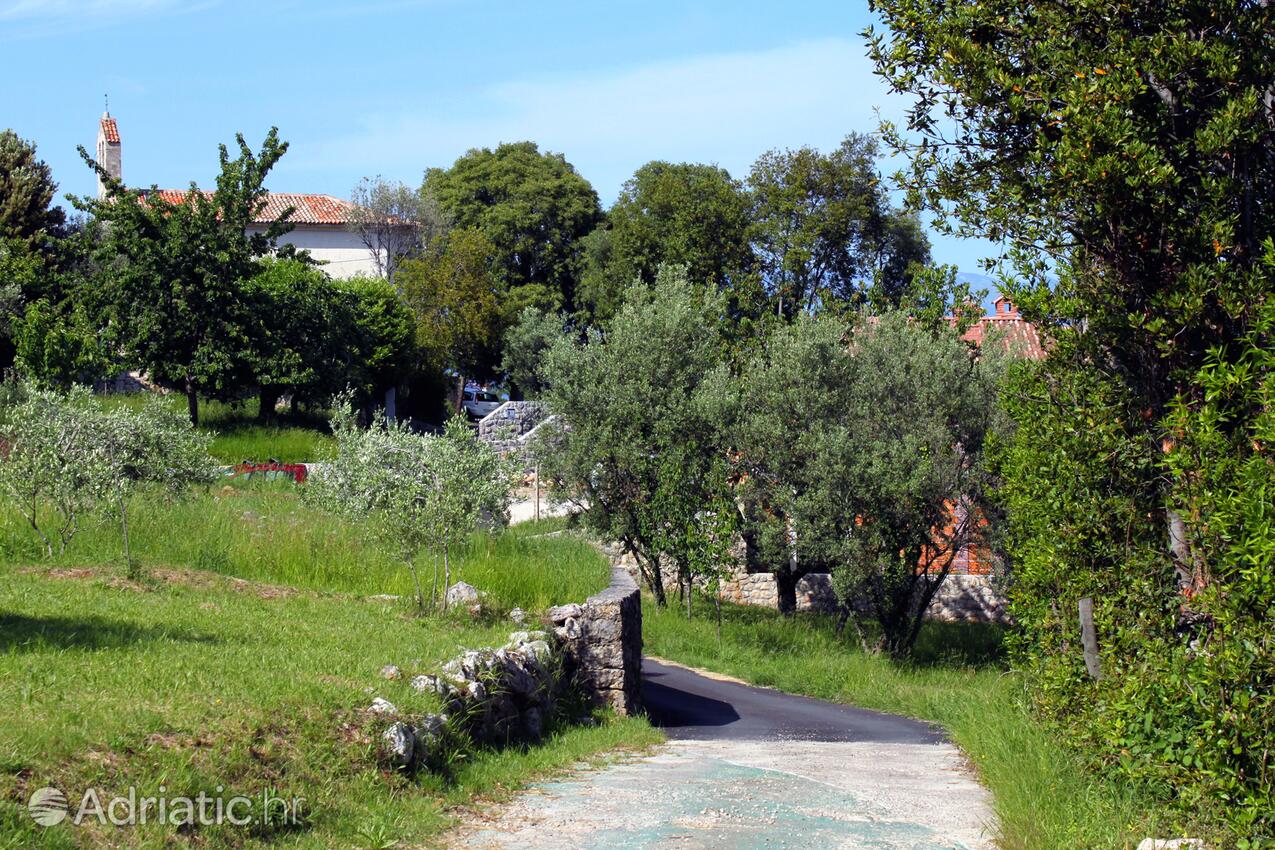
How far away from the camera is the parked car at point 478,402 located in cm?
5681

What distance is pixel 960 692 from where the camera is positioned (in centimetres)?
1806

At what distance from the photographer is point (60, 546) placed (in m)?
14.8

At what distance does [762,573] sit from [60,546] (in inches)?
664

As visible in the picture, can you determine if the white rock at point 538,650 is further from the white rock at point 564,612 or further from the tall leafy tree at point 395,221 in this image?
the tall leafy tree at point 395,221

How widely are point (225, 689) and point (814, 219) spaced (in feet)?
129

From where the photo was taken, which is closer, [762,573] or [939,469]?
[939,469]

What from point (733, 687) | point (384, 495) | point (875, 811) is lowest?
point (733, 687)

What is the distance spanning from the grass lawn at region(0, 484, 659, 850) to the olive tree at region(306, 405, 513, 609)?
79 centimetres

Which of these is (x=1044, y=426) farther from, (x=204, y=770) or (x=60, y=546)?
(x=60, y=546)

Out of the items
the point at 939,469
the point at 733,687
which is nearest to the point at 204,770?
the point at 733,687

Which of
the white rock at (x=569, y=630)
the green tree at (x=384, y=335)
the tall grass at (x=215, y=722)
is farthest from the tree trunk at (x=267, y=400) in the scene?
the tall grass at (x=215, y=722)

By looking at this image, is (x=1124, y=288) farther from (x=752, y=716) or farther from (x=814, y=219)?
(x=814, y=219)

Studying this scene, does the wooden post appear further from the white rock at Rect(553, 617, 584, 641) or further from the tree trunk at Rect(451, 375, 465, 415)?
the tree trunk at Rect(451, 375, 465, 415)

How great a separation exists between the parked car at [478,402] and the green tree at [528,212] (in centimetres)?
554
